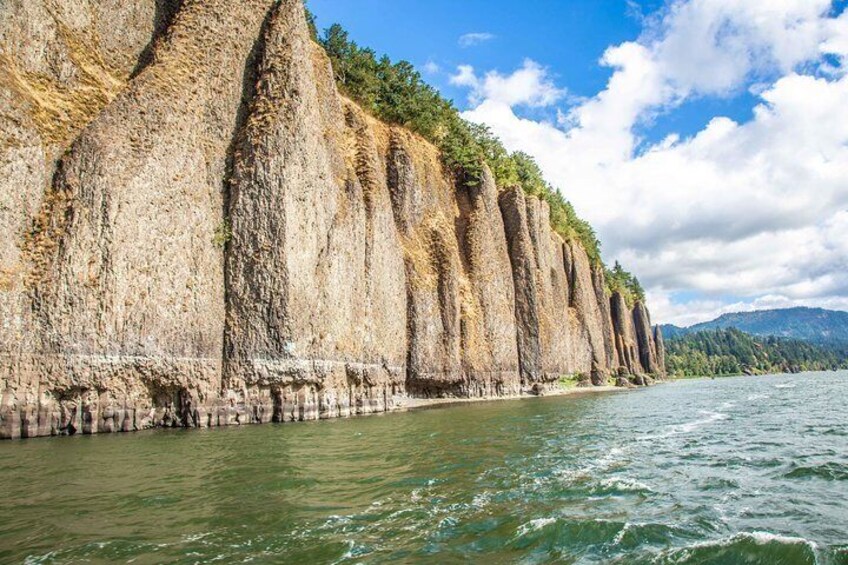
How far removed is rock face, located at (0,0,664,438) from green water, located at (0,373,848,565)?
17.6 ft

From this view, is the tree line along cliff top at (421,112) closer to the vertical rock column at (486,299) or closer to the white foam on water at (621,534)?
the vertical rock column at (486,299)

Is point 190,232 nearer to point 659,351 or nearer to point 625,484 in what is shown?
point 625,484

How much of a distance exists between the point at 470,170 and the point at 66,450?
54642 mm

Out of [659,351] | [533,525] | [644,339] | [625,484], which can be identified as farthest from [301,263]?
[659,351]

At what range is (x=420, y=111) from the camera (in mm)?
61812

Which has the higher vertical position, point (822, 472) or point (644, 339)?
point (644, 339)

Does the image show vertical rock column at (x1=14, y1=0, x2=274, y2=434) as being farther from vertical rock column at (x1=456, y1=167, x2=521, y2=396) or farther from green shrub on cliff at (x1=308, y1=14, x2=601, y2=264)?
vertical rock column at (x1=456, y1=167, x2=521, y2=396)

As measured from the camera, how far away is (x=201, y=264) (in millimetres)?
31750

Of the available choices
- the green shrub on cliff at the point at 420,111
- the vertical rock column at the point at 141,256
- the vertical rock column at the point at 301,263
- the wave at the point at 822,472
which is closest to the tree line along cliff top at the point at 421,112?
the green shrub on cliff at the point at 420,111

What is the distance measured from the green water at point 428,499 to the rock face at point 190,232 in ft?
17.6

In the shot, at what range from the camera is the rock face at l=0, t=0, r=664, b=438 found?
25.4 m

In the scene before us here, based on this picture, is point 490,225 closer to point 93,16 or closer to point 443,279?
point 443,279

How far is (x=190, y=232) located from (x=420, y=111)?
3689 cm

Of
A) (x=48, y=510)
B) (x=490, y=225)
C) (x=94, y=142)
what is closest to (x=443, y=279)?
(x=490, y=225)
